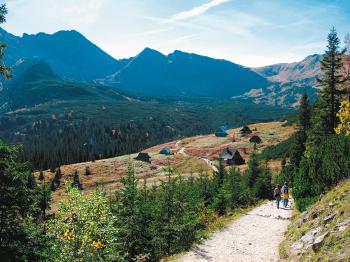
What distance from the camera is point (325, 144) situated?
Answer: 1159 inches

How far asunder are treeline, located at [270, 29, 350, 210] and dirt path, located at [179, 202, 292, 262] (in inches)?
122

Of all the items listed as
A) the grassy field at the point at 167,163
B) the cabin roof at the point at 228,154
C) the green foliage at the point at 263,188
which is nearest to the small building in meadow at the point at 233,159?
the cabin roof at the point at 228,154

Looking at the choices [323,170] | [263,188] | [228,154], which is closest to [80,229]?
[323,170]

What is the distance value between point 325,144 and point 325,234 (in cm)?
1374

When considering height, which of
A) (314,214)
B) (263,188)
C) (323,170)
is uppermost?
(323,170)

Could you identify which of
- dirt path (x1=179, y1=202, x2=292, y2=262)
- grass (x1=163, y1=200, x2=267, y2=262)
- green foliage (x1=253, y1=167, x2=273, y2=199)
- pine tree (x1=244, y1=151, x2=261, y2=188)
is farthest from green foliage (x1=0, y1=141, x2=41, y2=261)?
pine tree (x1=244, y1=151, x2=261, y2=188)

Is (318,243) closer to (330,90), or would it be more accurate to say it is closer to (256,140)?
(330,90)

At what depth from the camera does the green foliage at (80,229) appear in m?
16.1

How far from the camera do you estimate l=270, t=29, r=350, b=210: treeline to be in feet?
84.0

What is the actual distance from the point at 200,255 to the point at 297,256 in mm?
5829

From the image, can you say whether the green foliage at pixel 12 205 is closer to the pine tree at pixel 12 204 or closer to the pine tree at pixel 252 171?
the pine tree at pixel 12 204

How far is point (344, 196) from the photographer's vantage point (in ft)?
65.7

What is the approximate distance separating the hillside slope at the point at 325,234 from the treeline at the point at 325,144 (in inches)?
97.2

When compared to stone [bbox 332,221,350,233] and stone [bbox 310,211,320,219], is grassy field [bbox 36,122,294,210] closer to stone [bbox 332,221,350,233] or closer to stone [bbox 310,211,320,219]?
stone [bbox 310,211,320,219]
